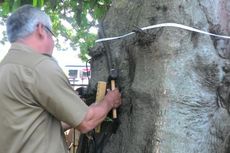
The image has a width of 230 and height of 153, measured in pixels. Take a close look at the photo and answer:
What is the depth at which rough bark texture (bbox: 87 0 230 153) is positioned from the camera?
2812 millimetres

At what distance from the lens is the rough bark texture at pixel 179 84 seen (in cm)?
281

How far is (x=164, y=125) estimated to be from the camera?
2.79m

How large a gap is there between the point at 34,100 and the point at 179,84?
3.01 ft

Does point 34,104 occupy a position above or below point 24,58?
below

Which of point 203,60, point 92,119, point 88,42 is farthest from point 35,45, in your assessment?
point 88,42

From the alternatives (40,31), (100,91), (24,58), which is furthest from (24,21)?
(100,91)

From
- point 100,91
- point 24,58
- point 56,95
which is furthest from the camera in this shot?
point 100,91

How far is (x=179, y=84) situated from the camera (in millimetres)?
2820

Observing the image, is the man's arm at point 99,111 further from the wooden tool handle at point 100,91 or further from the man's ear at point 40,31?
the man's ear at point 40,31

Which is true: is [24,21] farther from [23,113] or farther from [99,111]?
[99,111]

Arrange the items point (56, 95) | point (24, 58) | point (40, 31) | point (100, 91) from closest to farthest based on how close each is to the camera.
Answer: point (56, 95) < point (24, 58) < point (40, 31) < point (100, 91)

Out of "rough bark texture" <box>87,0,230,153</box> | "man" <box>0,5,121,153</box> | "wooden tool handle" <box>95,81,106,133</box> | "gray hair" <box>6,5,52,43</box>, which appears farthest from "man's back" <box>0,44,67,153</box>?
"rough bark texture" <box>87,0,230,153</box>

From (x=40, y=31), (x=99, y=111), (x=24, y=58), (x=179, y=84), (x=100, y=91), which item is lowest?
(x=99, y=111)

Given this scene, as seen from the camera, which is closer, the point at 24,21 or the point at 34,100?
the point at 34,100
